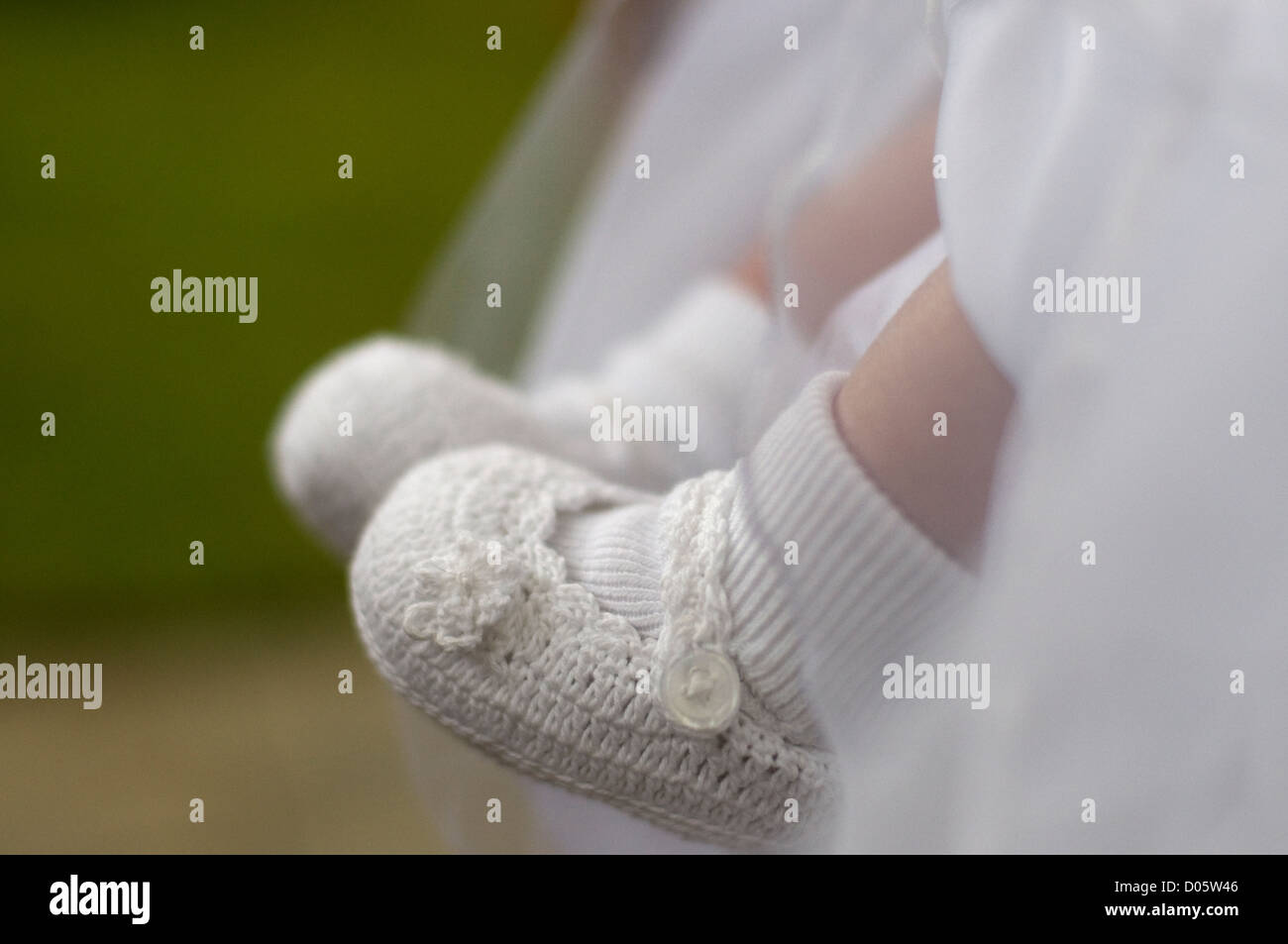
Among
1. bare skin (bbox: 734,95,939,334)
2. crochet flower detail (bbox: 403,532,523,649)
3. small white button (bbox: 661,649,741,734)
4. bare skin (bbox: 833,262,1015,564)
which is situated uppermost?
bare skin (bbox: 734,95,939,334)

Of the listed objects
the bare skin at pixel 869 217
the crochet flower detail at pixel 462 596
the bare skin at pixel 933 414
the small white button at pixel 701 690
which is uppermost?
the bare skin at pixel 869 217

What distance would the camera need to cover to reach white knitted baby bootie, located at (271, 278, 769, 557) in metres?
0.50

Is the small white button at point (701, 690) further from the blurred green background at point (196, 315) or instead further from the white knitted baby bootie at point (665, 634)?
the blurred green background at point (196, 315)

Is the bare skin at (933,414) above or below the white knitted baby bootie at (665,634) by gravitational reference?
above

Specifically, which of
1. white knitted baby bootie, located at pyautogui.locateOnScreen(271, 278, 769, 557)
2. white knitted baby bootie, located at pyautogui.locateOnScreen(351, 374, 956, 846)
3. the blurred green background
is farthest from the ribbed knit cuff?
the blurred green background

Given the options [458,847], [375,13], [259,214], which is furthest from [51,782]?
[375,13]

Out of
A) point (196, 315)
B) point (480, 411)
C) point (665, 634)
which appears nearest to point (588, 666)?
point (665, 634)

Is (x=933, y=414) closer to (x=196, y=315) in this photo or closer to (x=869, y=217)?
(x=869, y=217)

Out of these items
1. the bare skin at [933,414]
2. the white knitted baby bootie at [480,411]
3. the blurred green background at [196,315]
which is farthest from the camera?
the blurred green background at [196,315]

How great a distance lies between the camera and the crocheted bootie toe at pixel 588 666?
370 mm

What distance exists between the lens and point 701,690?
1.19ft

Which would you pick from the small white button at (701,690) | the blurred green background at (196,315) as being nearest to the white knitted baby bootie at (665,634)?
the small white button at (701,690)

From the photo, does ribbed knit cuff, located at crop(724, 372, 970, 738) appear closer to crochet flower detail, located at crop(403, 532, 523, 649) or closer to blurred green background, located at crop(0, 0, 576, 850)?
crochet flower detail, located at crop(403, 532, 523, 649)

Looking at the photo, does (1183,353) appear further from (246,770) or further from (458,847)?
(246,770)
